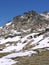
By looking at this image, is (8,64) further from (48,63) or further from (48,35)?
(48,35)

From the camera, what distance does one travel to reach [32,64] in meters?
62.2

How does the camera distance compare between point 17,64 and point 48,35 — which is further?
point 48,35

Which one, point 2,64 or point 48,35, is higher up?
point 48,35

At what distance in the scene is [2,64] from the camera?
6181 centimetres

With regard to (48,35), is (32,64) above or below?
below

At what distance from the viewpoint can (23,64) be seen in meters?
62.0

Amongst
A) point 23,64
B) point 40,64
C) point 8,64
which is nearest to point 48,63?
point 40,64

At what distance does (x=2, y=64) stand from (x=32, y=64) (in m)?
8.34

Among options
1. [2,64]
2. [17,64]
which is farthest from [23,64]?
[2,64]

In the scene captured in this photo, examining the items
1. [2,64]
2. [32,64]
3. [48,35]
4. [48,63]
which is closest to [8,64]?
[2,64]

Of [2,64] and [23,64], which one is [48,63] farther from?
[2,64]

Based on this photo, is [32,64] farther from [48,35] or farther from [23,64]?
[48,35]

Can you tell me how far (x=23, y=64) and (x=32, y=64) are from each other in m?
2.53

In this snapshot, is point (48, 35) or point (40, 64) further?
point (48, 35)
